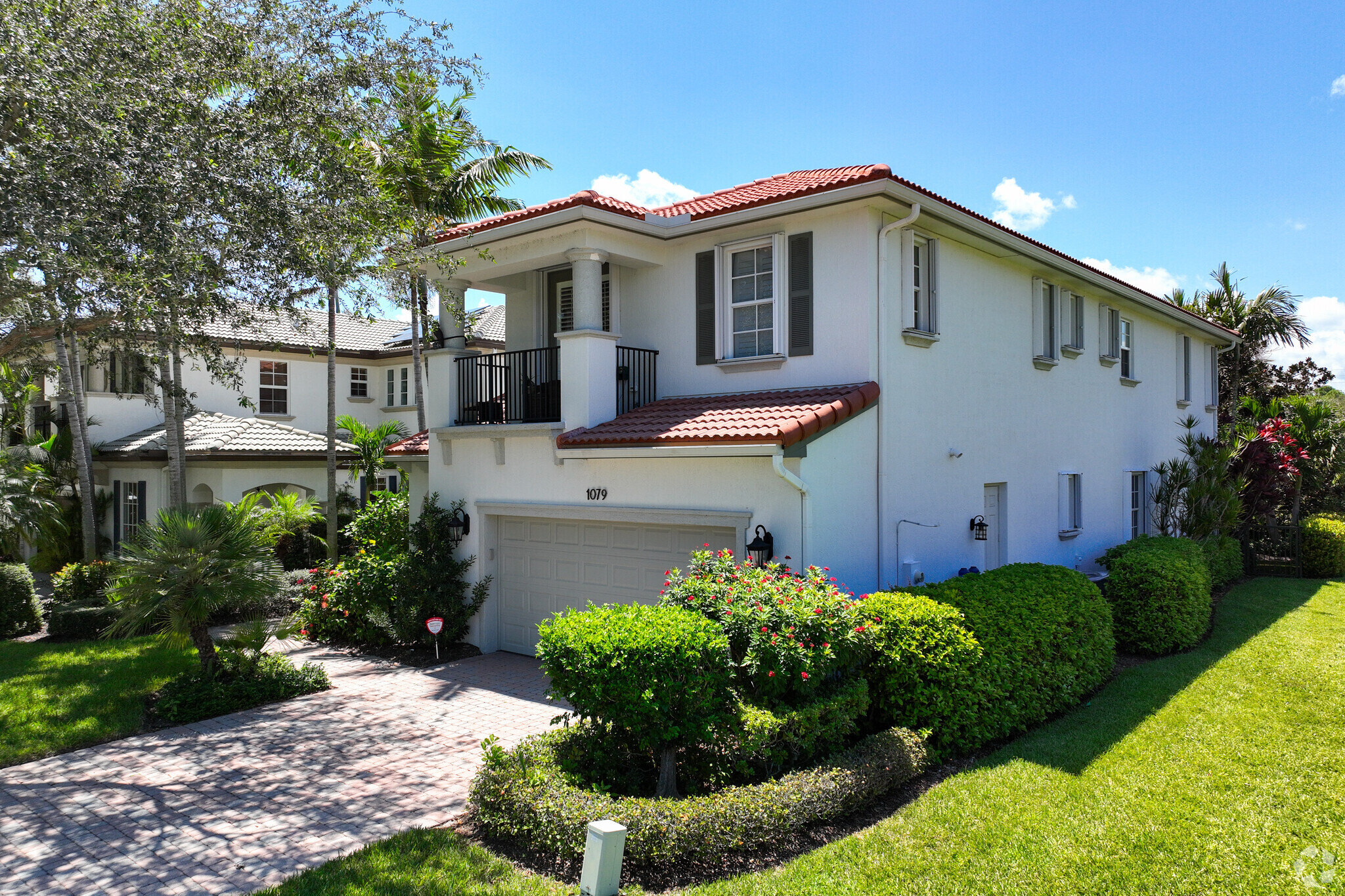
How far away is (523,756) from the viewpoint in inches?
259

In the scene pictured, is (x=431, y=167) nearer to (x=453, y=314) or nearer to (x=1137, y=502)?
(x=453, y=314)

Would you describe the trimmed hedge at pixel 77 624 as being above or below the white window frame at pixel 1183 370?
below

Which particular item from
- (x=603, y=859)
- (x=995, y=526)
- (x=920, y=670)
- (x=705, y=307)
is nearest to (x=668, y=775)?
(x=603, y=859)

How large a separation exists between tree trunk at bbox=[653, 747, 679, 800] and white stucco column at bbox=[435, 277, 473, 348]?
25.1 feet

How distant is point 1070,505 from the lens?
1492 centimetres

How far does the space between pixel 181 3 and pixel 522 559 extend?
7796 millimetres

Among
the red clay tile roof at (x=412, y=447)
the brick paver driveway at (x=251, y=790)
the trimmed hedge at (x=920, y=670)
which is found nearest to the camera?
the brick paver driveway at (x=251, y=790)

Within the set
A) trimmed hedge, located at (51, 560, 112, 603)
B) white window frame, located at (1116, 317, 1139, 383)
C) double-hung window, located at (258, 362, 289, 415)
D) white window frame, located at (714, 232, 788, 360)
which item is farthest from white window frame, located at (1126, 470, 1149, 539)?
double-hung window, located at (258, 362, 289, 415)

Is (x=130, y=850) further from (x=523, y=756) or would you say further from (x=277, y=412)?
(x=277, y=412)

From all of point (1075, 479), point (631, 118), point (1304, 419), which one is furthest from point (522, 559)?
point (1304, 419)

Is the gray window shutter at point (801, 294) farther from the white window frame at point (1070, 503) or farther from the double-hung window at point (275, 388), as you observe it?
the double-hung window at point (275, 388)

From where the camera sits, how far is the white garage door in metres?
10.4

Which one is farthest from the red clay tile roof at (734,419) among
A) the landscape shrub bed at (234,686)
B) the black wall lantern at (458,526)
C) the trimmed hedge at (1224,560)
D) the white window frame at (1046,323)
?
the trimmed hedge at (1224,560)

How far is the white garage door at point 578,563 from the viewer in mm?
10414
